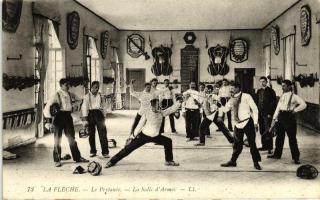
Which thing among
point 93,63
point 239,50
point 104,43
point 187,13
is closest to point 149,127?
point 187,13

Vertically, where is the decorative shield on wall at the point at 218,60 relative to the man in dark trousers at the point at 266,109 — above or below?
above

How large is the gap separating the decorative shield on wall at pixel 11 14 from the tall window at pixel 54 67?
2090 mm

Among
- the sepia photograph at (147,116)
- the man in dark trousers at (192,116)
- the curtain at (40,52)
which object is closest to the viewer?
the sepia photograph at (147,116)

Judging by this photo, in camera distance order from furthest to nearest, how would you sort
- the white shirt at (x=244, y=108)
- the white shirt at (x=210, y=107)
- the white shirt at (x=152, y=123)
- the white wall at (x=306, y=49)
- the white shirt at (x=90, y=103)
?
the white wall at (x=306, y=49) → the white shirt at (x=210, y=107) → the white shirt at (x=90, y=103) → the white shirt at (x=244, y=108) → the white shirt at (x=152, y=123)

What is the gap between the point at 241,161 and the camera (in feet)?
18.4

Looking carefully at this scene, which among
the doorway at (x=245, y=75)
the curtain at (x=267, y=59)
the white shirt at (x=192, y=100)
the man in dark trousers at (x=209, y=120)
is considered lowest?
the man in dark trousers at (x=209, y=120)

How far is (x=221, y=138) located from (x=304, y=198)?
138 inches

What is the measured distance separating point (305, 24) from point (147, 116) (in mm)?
5594

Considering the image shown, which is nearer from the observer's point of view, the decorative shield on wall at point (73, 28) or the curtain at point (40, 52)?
the curtain at point (40, 52)

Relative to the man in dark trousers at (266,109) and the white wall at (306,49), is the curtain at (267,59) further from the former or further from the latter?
the man in dark trousers at (266,109)

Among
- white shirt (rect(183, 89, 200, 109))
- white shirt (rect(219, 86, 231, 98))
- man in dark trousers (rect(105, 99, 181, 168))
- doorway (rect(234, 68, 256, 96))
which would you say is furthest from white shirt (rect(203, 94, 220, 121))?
doorway (rect(234, 68, 256, 96))

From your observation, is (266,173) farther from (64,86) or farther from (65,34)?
(65,34)

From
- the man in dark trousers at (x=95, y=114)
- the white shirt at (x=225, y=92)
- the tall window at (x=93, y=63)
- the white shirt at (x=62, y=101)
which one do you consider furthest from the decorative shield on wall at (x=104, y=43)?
the white shirt at (x=62, y=101)

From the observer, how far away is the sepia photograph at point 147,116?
4582 mm
